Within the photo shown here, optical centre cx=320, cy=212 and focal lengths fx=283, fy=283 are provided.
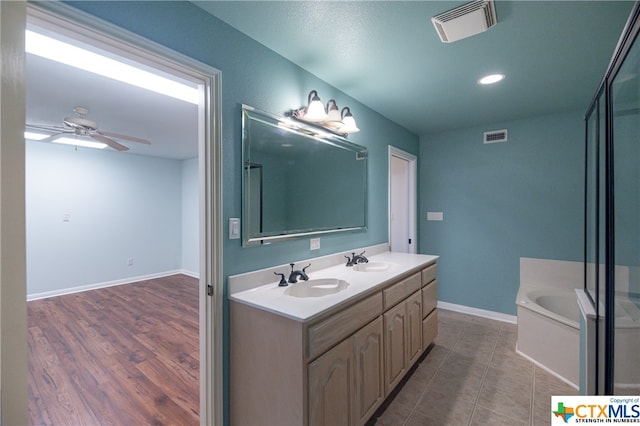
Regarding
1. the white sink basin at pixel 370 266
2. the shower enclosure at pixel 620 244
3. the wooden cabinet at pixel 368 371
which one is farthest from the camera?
the white sink basin at pixel 370 266

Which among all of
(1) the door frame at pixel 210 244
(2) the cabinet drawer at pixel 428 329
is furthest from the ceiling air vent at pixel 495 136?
(1) the door frame at pixel 210 244

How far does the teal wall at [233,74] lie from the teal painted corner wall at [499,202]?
6.61ft

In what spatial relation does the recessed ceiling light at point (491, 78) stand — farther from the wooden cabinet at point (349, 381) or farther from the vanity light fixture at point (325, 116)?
the wooden cabinet at point (349, 381)

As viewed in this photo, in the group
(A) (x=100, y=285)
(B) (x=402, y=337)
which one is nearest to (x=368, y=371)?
(B) (x=402, y=337)

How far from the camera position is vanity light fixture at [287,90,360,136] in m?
1.99

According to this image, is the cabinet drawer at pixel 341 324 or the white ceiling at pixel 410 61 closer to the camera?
the cabinet drawer at pixel 341 324

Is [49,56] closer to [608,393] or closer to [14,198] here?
[14,198]

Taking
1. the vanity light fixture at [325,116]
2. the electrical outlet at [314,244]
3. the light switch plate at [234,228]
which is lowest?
the electrical outlet at [314,244]

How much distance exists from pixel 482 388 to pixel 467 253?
1.80 metres

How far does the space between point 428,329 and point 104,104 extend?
12.0 feet

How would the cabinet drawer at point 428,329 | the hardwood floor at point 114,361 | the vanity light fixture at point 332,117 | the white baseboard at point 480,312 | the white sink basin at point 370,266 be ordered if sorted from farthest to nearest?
1. the white baseboard at point 480,312
2. the cabinet drawer at point 428,329
3. the white sink basin at point 370,266
4. the vanity light fixture at point 332,117
5. the hardwood floor at point 114,361

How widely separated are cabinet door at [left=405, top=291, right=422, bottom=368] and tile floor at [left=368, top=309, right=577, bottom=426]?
180mm

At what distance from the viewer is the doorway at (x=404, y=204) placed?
12.3 feet

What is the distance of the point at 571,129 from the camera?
9.66 ft
